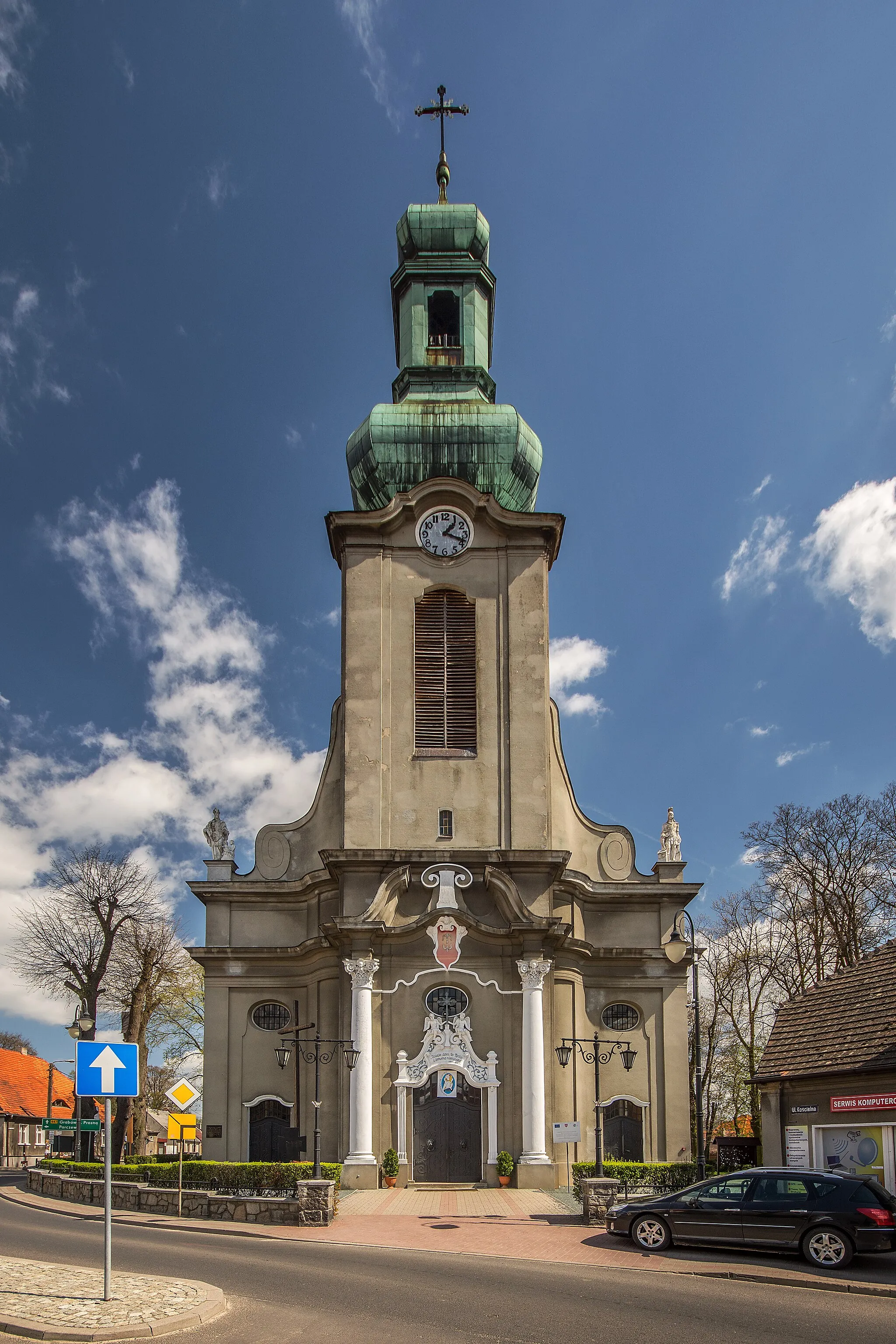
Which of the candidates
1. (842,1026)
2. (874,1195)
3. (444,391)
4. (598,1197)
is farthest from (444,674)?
(874,1195)

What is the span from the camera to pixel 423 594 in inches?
1474

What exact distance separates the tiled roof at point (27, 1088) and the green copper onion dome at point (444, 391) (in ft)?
169

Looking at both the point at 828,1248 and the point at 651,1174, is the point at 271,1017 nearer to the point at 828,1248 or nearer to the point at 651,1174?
the point at 651,1174

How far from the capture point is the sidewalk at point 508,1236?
53.8ft

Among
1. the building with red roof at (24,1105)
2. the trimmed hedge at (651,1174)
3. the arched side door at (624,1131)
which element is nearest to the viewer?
the trimmed hedge at (651,1174)

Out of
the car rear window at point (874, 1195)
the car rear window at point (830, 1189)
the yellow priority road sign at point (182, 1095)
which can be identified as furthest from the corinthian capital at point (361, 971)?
the car rear window at point (874, 1195)

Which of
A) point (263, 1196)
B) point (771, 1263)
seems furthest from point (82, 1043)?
point (263, 1196)

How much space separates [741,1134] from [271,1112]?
2950cm

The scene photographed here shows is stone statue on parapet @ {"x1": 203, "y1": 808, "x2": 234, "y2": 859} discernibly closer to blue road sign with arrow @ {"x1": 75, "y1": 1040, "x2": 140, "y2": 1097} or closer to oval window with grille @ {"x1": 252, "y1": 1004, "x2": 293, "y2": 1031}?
oval window with grille @ {"x1": 252, "y1": 1004, "x2": 293, "y2": 1031}

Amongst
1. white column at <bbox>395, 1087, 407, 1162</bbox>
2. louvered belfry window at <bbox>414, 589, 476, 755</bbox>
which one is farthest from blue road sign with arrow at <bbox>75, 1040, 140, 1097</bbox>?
louvered belfry window at <bbox>414, 589, 476, 755</bbox>

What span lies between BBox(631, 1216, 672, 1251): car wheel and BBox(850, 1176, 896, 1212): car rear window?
3.05m

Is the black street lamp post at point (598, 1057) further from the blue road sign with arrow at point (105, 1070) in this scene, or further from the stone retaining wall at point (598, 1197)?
the blue road sign with arrow at point (105, 1070)

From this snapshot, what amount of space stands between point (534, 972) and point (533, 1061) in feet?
7.39

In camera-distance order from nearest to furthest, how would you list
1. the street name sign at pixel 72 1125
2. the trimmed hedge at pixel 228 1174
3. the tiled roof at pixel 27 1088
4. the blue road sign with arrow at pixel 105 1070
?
the blue road sign with arrow at pixel 105 1070 → the trimmed hedge at pixel 228 1174 → the street name sign at pixel 72 1125 → the tiled roof at pixel 27 1088
